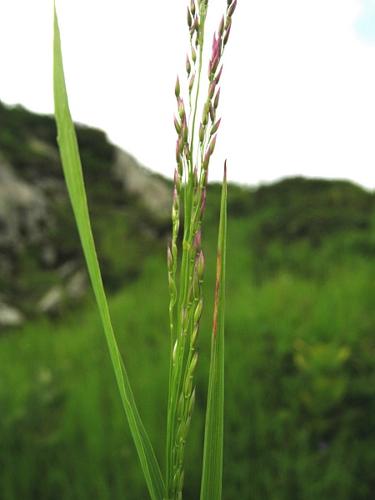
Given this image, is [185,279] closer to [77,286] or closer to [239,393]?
[239,393]

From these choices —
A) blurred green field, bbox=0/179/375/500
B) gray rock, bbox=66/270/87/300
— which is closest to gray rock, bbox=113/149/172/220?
gray rock, bbox=66/270/87/300

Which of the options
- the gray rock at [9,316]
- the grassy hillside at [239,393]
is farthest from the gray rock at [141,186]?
the gray rock at [9,316]

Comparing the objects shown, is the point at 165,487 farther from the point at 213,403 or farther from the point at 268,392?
the point at 268,392

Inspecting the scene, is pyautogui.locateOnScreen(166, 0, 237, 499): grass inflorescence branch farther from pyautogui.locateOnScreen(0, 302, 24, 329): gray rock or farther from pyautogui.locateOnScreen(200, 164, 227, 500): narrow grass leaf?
pyautogui.locateOnScreen(0, 302, 24, 329): gray rock

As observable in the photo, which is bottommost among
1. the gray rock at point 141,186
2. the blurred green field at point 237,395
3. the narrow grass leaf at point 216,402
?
the blurred green field at point 237,395

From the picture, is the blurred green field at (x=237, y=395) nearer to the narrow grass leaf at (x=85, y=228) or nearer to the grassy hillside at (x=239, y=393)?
the grassy hillside at (x=239, y=393)

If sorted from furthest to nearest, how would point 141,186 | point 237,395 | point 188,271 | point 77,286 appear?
1. point 141,186
2. point 77,286
3. point 237,395
4. point 188,271

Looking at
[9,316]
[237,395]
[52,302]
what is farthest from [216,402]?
[52,302]
